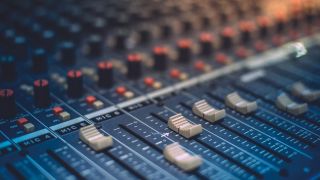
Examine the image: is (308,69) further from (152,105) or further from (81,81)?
(81,81)

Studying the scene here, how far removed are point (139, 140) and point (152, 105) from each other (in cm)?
27

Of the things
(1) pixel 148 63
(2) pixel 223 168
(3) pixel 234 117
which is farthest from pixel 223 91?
(2) pixel 223 168

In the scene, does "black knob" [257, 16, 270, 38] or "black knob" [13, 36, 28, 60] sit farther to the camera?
Result: "black knob" [257, 16, 270, 38]

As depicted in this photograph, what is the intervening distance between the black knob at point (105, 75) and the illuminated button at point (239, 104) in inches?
19.9

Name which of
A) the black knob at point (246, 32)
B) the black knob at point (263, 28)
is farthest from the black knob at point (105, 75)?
the black knob at point (263, 28)

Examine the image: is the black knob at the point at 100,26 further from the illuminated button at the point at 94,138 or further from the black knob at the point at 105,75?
the illuminated button at the point at 94,138

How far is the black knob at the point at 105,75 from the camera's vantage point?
6.09ft

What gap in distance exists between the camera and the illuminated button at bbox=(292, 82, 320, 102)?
185cm

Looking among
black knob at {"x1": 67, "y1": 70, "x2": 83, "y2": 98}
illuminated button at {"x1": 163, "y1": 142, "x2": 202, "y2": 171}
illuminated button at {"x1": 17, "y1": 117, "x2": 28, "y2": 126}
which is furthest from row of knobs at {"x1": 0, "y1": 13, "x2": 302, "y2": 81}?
illuminated button at {"x1": 163, "y1": 142, "x2": 202, "y2": 171}

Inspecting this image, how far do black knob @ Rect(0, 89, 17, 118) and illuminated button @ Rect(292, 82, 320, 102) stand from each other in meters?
1.17

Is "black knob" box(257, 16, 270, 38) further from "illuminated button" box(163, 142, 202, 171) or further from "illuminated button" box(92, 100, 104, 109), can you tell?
"illuminated button" box(163, 142, 202, 171)

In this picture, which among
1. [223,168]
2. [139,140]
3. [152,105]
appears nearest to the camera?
[223,168]

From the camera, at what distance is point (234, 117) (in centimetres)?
171

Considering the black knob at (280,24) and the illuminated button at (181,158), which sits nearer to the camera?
the illuminated button at (181,158)
